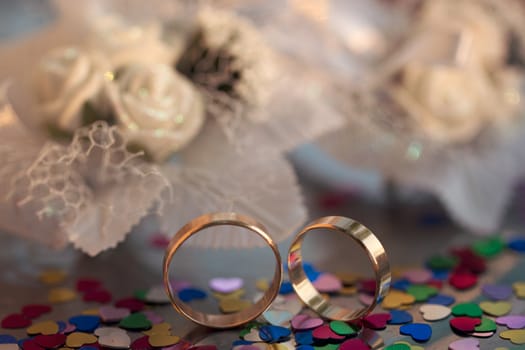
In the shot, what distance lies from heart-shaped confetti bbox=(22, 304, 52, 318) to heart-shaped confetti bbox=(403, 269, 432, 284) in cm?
28

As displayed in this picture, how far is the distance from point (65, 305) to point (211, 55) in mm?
241

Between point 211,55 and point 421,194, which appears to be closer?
point 211,55

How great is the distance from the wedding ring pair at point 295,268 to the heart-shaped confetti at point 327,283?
4 centimetres

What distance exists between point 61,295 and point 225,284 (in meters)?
0.13

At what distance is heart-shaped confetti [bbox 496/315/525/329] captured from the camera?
0.46 m

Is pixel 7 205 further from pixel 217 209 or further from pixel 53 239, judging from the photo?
pixel 217 209

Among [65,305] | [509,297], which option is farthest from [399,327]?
[65,305]

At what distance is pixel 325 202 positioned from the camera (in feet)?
2.39

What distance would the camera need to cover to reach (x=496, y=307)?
1.59 feet

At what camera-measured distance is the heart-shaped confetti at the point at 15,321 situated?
464 millimetres

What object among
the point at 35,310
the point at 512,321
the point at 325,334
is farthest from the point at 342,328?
the point at 35,310

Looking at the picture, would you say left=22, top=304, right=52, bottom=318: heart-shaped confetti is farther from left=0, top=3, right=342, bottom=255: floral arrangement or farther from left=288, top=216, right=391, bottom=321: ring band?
left=288, top=216, right=391, bottom=321: ring band

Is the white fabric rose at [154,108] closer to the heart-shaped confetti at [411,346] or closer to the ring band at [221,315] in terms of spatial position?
the ring band at [221,315]

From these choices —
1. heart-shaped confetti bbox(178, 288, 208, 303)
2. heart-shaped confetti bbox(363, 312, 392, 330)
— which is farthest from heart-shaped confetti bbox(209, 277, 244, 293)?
heart-shaped confetti bbox(363, 312, 392, 330)
